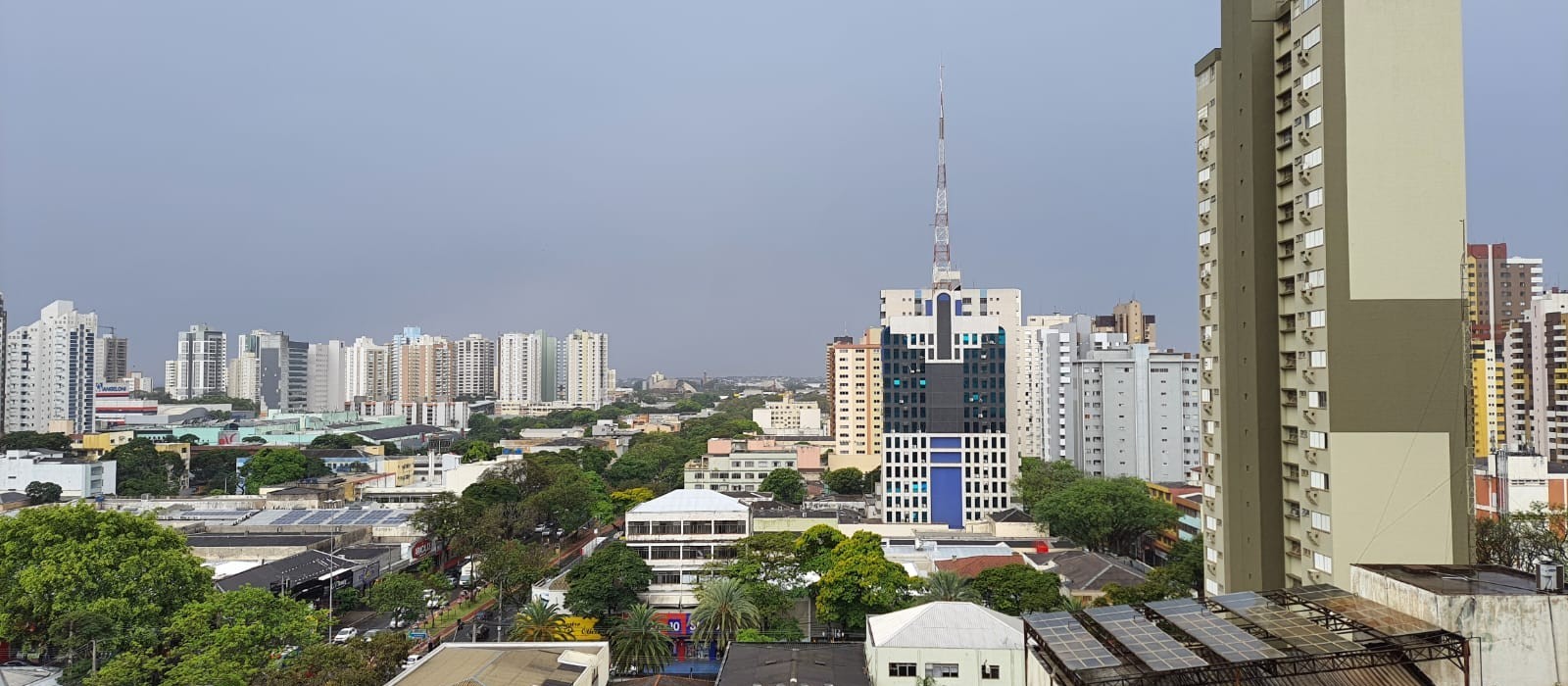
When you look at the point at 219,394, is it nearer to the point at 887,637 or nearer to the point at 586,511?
the point at 586,511

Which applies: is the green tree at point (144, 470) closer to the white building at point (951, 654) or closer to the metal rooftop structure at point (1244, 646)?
the white building at point (951, 654)

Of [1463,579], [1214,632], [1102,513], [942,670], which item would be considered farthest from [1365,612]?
[1102,513]

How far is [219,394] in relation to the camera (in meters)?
118

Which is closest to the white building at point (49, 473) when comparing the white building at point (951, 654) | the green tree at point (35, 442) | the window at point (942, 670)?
the green tree at point (35, 442)

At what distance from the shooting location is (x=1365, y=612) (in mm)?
8383

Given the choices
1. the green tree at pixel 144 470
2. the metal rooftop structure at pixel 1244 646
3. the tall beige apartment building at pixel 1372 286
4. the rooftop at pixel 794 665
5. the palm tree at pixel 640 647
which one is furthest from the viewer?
the green tree at pixel 144 470

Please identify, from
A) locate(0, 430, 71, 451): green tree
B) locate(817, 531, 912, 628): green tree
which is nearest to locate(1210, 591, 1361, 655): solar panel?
locate(817, 531, 912, 628): green tree

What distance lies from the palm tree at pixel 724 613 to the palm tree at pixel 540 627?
309 centimetres

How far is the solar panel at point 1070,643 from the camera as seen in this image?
766 centimetres

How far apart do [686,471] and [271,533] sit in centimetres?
2314

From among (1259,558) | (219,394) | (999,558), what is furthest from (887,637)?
(219,394)

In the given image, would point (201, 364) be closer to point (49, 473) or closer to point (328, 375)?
point (328, 375)

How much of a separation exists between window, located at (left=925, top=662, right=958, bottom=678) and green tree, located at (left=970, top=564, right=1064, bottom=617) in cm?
536

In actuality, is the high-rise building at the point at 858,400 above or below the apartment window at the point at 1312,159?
below
